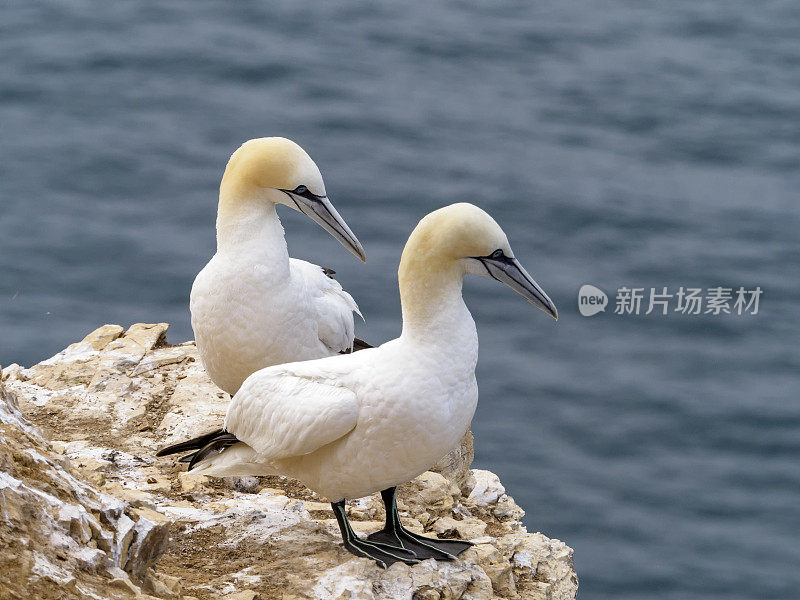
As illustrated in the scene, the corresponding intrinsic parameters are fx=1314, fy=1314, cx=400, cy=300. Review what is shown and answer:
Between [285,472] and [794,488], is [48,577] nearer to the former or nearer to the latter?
[285,472]

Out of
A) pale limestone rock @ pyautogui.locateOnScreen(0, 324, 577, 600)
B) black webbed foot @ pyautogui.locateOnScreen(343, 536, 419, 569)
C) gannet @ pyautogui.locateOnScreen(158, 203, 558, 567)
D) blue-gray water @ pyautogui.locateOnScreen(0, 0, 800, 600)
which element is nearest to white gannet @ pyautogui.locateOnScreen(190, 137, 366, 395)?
pale limestone rock @ pyautogui.locateOnScreen(0, 324, 577, 600)

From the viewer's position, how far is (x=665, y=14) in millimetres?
15516

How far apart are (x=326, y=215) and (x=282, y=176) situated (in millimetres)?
306

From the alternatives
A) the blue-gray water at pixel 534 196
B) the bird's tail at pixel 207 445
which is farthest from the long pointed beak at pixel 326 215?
the blue-gray water at pixel 534 196

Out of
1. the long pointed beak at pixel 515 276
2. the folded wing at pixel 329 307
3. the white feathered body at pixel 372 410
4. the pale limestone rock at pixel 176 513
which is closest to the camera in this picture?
the pale limestone rock at pixel 176 513

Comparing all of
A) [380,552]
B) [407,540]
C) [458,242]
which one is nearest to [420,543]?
[407,540]

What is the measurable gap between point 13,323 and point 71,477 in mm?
7000

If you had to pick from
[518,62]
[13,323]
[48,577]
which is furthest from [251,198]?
[518,62]

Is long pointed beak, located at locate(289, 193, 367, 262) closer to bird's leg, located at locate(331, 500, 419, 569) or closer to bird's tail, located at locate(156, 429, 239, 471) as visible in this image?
bird's tail, located at locate(156, 429, 239, 471)

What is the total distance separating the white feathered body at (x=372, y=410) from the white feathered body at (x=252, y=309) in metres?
0.94

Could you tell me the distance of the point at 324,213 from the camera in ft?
21.0

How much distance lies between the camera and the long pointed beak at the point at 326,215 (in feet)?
20.9

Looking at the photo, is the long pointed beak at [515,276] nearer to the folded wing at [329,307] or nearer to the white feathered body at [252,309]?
the white feathered body at [252,309]

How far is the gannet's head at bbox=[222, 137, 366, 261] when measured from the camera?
6.24 m
